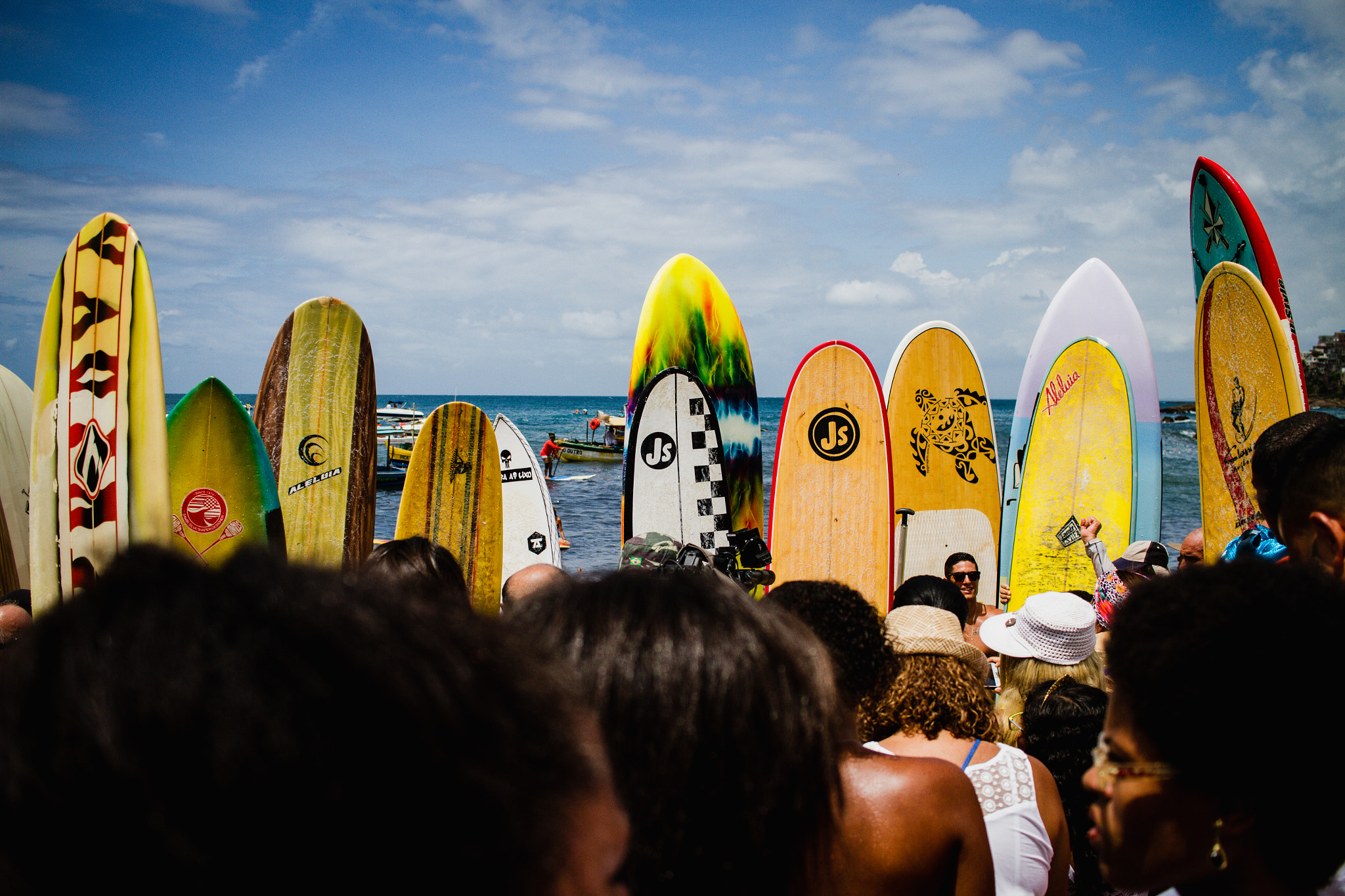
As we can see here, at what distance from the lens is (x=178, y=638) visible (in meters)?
0.42

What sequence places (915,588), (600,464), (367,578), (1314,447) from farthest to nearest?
(600,464) → (915,588) → (1314,447) → (367,578)

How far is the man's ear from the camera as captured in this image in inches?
60.5

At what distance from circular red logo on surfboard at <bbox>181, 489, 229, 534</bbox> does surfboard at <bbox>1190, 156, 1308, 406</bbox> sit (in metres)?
5.30

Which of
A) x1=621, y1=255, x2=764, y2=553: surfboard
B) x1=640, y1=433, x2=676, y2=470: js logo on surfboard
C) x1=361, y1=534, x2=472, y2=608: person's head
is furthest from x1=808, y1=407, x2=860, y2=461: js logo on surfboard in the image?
x1=361, y1=534, x2=472, y2=608: person's head

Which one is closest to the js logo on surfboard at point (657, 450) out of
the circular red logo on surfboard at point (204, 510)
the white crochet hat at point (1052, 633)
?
the circular red logo on surfboard at point (204, 510)

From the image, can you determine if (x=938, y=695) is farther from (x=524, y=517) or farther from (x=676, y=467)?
(x=524, y=517)

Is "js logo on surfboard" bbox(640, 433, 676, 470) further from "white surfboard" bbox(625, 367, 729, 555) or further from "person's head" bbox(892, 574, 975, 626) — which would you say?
Answer: "person's head" bbox(892, 574, 975, 626)

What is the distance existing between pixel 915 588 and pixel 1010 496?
304cm

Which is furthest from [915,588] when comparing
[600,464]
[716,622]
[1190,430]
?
[1190,430]

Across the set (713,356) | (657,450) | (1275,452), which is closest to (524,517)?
(657,450)

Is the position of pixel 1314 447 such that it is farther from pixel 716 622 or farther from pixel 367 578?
pixel 367 578

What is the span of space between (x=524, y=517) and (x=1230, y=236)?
515 centimetres

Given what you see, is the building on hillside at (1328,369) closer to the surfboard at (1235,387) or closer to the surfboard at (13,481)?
the surfboard at (1235,387)

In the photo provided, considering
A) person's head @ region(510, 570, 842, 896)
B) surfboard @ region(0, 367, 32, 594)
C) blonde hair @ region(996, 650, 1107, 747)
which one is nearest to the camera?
person's head @ region(510, 570, 842, 896)
